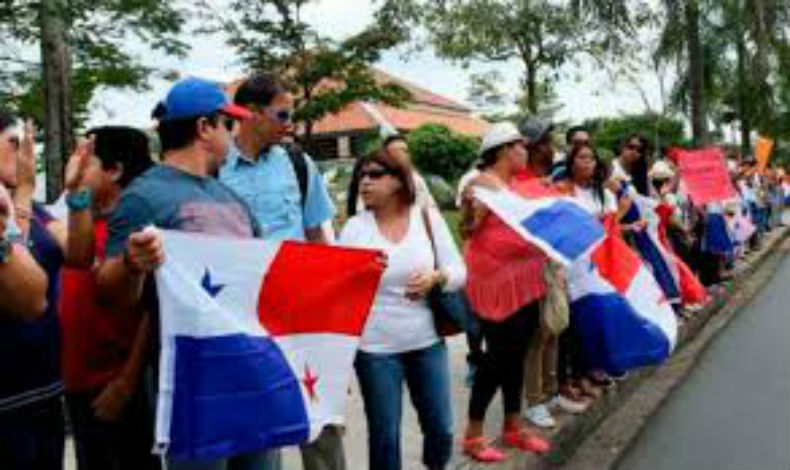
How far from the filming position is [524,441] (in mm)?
6082

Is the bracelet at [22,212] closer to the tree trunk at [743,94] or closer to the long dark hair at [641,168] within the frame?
the long dark hair at [641,168]

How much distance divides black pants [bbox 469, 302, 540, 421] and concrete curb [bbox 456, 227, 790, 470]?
0.31 meters

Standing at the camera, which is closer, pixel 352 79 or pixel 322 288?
pixel 322 288

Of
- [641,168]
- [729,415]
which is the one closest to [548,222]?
[729,415]

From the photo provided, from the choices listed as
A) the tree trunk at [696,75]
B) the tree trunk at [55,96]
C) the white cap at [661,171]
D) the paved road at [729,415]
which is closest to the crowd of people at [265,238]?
the paved road at [729,415]

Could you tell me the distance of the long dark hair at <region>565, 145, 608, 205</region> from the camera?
7.39m

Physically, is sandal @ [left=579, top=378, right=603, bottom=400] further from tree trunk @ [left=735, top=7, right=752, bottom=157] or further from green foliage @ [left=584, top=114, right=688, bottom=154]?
green foliage @ [left=584, top=114, right=688, bottom=154]

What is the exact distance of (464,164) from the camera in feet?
131

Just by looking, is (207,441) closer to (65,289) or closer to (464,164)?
(65,289)

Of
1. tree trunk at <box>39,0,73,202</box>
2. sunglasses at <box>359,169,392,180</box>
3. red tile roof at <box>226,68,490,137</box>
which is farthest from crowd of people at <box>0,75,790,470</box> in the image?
red tile roof at <box>226,68,490,137</box>

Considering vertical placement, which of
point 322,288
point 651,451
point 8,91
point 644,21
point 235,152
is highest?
point 644,21

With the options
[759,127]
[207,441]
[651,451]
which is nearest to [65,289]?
[207,441]

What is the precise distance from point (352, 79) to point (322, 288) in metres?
20.2

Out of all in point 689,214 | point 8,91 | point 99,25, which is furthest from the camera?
point 689,214
